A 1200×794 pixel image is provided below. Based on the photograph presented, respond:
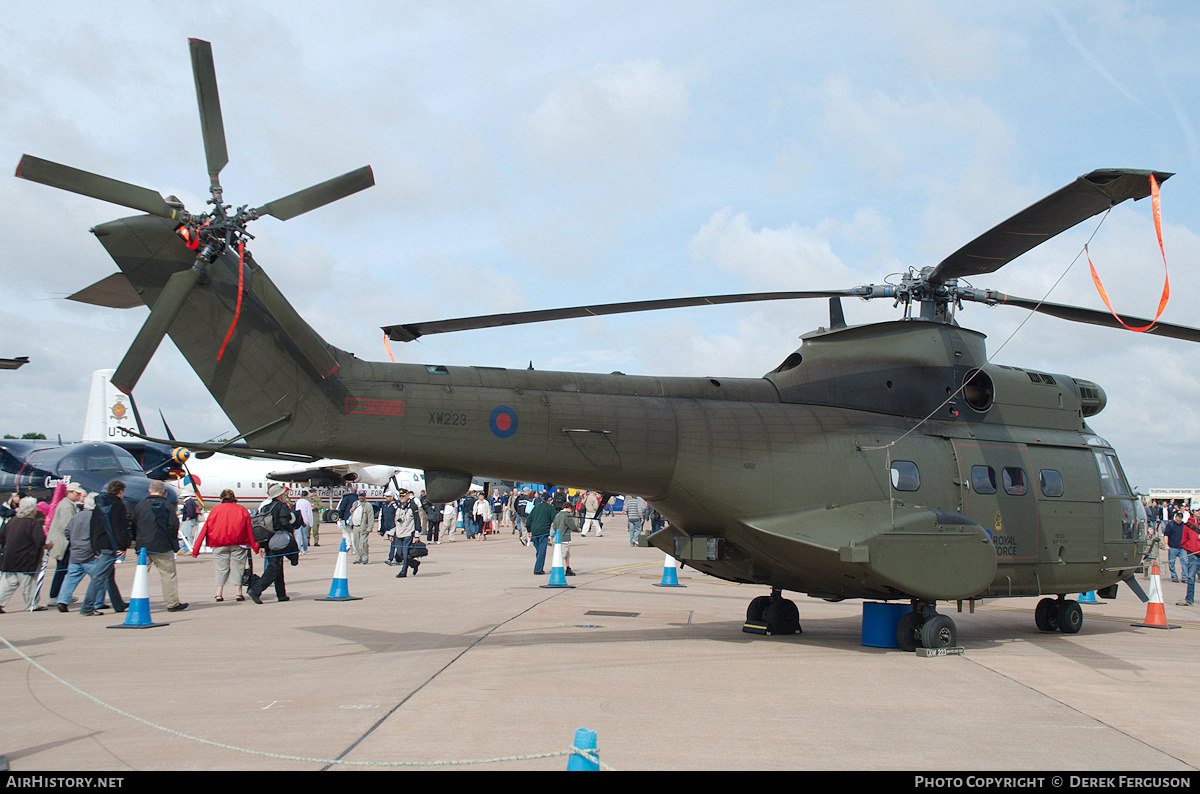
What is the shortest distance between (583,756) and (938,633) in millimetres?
7946

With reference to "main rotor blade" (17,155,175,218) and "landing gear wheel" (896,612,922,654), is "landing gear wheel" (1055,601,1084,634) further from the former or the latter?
"main rotor blade" (17,155,175,218)

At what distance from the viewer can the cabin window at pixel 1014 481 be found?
453 inches

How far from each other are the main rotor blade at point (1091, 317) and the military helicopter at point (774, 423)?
4cm

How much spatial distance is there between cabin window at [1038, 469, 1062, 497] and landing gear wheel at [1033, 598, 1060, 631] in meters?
1.86

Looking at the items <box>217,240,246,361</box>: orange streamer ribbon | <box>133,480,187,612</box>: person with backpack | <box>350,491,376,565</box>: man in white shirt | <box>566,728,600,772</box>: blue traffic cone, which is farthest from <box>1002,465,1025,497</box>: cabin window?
<box>350,491,376,565</box>: man in white shirt

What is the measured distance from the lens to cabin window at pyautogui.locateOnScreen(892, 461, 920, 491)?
1084 cm

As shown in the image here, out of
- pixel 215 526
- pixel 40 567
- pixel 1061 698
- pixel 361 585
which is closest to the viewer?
pixel 1061 698

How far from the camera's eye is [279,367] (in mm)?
8797

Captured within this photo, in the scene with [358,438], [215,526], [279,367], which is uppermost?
[279,367]

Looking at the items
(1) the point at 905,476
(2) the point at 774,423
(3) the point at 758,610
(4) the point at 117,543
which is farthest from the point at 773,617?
(4) the point at 117,543

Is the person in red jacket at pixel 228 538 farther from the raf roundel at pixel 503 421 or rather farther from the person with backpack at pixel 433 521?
the person with backpack at pixel 433 521

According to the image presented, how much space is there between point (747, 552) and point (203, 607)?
31.1 feet
